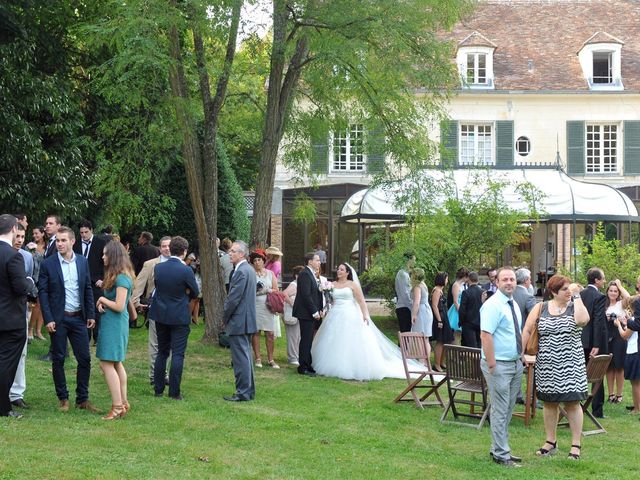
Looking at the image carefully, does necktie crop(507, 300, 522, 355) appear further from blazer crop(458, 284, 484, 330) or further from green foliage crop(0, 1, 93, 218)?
green foliage crop(0, 1, 93, 218)

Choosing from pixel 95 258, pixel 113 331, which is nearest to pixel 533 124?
pixel 95 258

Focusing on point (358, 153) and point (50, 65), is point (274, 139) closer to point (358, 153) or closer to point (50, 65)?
point (358, 153)

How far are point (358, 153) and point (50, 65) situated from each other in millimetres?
6695

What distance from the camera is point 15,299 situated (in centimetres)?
935

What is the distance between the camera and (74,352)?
1007 centimetres

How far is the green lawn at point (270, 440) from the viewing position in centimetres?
809

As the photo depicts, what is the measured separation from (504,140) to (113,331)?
26.8 meters

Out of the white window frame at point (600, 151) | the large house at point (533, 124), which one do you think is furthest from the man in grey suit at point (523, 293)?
the white window frame at point (600, 151)

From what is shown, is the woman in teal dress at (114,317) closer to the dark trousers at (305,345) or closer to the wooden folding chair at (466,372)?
the wooden folding chair at (466,372)

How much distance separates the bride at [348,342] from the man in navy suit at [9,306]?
230 inches

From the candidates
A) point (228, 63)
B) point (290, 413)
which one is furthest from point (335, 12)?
point (290, 413)

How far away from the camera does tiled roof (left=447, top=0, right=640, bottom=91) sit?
35.2 meters

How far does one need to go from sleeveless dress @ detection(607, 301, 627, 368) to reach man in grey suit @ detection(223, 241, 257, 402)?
456 centimetres

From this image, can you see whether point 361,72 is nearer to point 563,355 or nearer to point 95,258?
point 95,258
